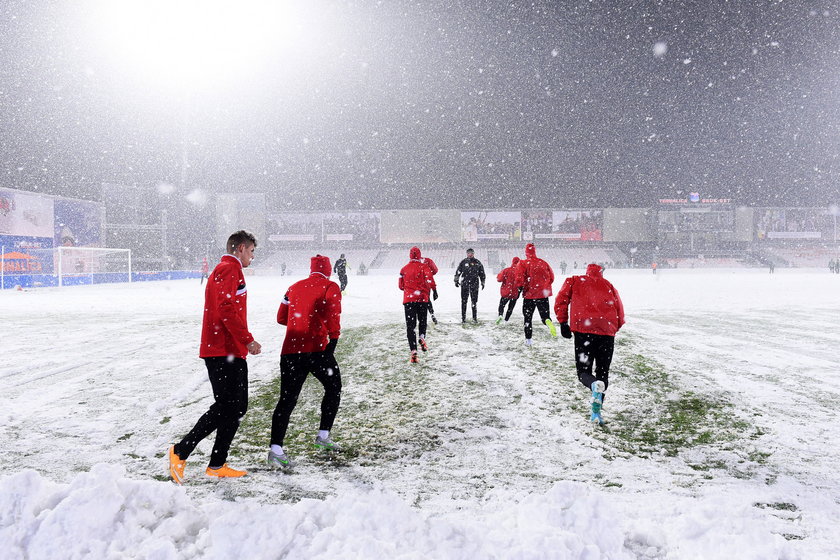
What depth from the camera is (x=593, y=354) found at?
454 centimetres

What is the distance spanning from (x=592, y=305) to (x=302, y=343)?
2637 mm

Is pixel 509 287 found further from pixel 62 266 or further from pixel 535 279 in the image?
pixel 62 266

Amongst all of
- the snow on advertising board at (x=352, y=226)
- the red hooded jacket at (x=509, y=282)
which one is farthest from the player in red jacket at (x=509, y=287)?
the snow on advertising board at (x=352, y=226)

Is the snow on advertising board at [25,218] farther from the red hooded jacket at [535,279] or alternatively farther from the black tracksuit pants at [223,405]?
the black tracksuit pants at [223,405]

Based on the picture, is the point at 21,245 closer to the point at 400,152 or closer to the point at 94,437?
the point at 400,152

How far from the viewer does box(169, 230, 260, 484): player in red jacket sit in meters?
3.03

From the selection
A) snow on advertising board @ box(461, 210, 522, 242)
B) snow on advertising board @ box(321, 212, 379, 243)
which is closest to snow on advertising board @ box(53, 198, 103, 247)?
snow on advertising board @ box(321, 212, 379, 243)

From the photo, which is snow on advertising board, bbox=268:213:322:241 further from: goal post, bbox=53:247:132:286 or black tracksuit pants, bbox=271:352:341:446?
black tracksuit pants, bbox=271:352:341:446

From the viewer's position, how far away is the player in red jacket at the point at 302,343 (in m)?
3.46

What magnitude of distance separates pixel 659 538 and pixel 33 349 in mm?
9297

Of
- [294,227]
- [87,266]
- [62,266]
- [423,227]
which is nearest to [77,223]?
[62,266]

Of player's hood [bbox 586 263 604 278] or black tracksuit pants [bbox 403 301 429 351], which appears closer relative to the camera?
player's hood [bbox 586 263 604 278]

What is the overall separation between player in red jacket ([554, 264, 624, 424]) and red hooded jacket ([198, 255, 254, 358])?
2798mm

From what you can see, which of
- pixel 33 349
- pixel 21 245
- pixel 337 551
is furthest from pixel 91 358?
pixel 21 245
